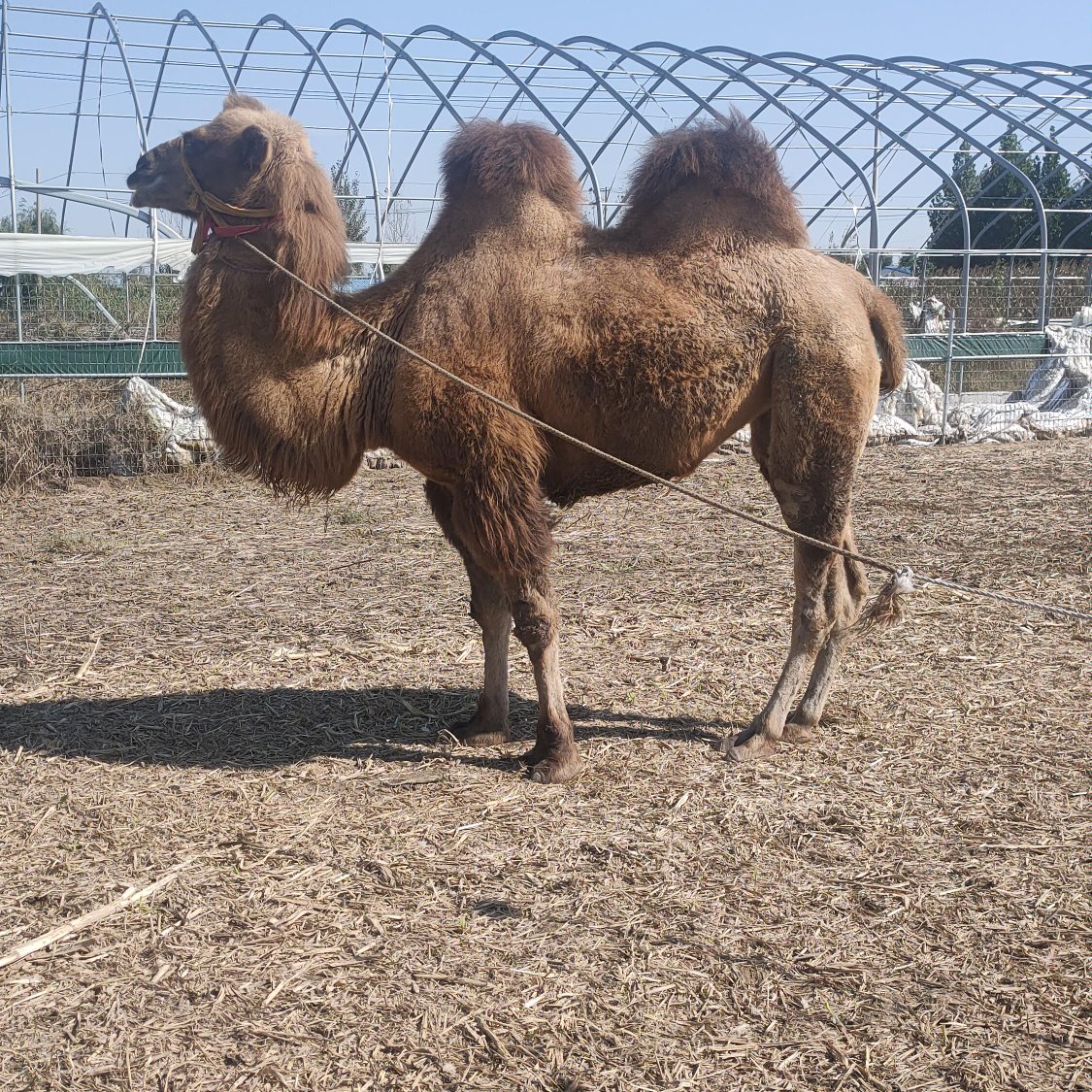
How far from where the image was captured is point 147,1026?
308cm

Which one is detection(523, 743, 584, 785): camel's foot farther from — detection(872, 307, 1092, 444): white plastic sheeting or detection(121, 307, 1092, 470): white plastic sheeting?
detection(872, 307, 1092, 444): white plastic sheeting

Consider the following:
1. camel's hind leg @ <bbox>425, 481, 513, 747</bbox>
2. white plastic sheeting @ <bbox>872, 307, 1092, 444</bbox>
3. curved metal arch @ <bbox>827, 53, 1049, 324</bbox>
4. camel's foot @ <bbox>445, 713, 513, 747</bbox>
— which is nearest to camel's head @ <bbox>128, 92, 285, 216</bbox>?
camel's hind leg @ <bbox>425, 481, 513, 747</bbox>

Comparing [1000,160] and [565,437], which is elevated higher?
[1000,160]

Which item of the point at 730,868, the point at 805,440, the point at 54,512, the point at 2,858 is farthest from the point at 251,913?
the point at 54,512

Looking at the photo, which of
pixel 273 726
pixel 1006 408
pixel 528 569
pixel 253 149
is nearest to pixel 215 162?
pixel 253 149

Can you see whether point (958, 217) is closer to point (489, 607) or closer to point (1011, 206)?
point (1011, 206)

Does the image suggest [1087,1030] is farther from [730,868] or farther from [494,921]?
[494,921]

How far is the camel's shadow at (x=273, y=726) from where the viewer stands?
16.5 ft

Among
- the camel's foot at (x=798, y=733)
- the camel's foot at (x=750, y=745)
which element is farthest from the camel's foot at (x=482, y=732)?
the camel's foot at (x=798, y=733)

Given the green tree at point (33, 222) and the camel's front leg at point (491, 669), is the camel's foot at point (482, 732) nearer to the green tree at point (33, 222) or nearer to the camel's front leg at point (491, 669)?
the camel's front leg at point (491, 669)

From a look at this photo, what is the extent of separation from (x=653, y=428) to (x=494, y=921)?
6.90ft

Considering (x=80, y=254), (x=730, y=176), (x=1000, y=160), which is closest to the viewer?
(x=730, y=176)

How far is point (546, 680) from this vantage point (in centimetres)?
484

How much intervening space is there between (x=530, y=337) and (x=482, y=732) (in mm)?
1729
